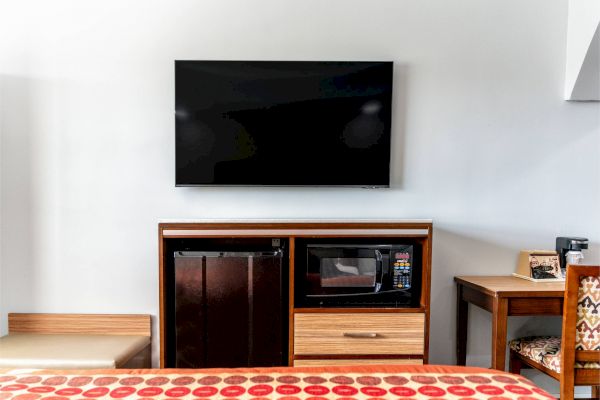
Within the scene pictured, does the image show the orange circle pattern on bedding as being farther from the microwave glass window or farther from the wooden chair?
the microwave glass window

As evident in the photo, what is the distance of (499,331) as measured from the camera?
235cm

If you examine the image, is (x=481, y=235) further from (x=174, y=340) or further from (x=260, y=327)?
(x=174, y=340)

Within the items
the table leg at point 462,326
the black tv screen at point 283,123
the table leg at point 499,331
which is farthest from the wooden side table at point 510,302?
the black tv screen at point 283,123

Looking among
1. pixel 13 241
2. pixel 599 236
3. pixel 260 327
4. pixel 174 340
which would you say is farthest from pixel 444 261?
pixel 13 241

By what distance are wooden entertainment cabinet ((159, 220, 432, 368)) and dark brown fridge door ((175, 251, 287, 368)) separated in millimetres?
83

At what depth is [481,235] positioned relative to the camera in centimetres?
288

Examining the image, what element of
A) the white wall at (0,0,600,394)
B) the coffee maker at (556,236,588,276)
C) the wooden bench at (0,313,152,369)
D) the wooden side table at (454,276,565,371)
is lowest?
the wooden bench at (0,313,152,369)

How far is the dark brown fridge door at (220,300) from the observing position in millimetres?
2428

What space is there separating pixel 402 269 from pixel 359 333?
0.40 meters

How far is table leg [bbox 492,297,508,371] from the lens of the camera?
7.71 feet

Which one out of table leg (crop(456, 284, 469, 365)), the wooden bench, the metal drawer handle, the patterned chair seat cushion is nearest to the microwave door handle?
the metal drawer handle

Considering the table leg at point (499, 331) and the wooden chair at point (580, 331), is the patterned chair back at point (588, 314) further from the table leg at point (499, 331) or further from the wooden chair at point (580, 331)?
the table leg at point (499, 331)

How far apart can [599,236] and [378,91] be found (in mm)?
1593

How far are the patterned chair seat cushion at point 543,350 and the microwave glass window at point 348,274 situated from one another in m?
0.85
